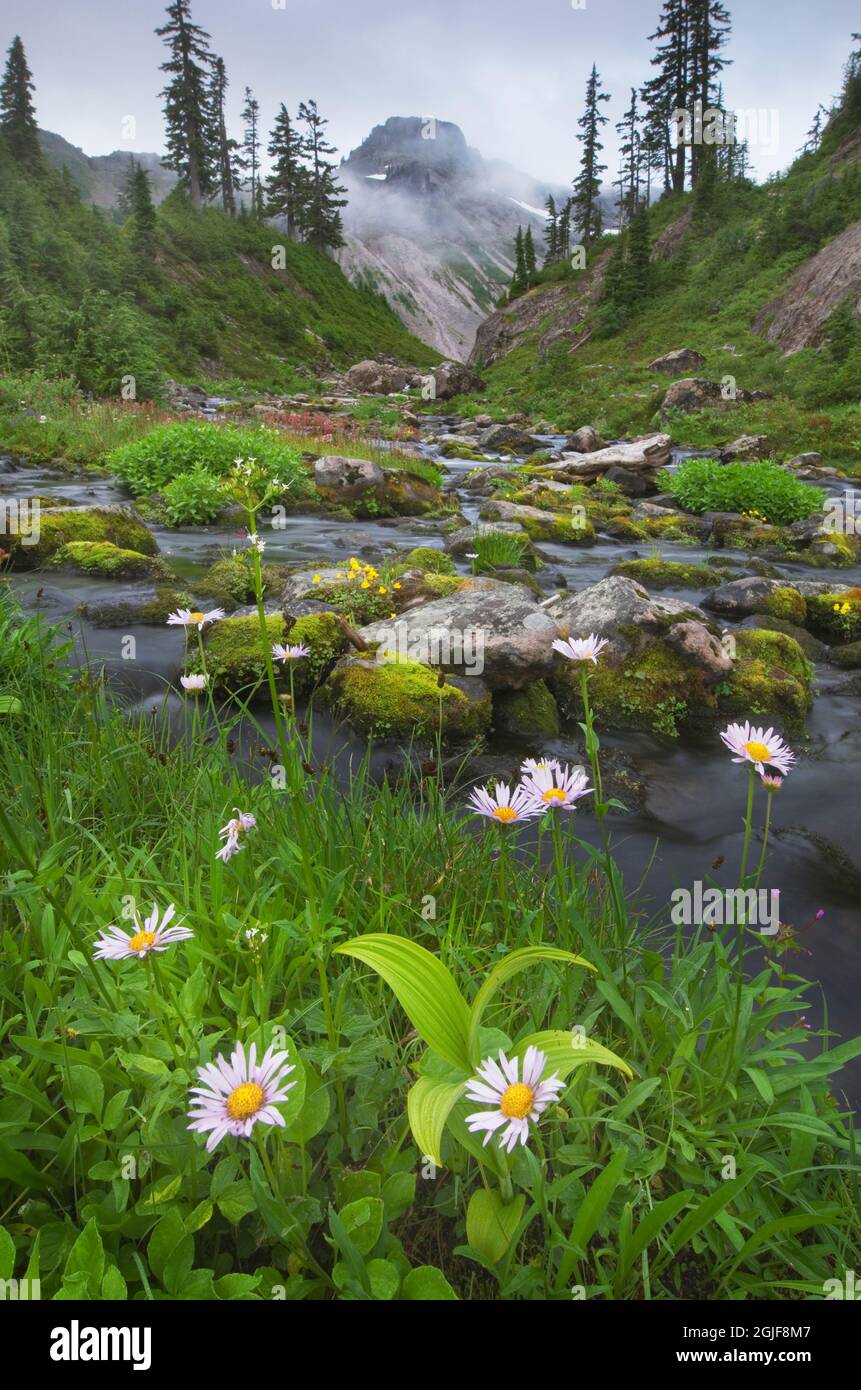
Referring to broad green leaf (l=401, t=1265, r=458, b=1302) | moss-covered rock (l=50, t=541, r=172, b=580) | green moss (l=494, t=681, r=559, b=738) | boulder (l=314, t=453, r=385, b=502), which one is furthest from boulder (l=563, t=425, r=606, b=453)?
broad green leaf (l=401, t=1265, r=458, b=1302)

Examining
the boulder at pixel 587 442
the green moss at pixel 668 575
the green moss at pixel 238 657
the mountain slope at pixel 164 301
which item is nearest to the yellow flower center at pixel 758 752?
the green moss at pixel 238 657

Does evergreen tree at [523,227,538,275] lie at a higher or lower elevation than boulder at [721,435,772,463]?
higher

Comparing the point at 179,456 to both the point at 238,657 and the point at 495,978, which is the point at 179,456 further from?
the point at 495,978

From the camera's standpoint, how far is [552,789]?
68.2 inches

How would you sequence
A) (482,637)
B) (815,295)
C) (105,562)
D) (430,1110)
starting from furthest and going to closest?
(815,295)
(105,562)
(482,637)
(430,1110)

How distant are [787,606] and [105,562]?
685cm

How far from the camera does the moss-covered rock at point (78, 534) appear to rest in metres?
7.68

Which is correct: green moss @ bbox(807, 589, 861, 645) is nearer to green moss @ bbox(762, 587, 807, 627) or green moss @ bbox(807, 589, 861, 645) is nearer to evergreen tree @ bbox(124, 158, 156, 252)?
green moss @ bbox(762, 587, 807, 627)

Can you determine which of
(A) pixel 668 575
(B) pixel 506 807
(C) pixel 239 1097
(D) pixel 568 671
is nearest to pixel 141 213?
(A) pixel 668 575

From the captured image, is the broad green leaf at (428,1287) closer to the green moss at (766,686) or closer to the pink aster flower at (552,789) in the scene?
the pink aster flower at (552,789)

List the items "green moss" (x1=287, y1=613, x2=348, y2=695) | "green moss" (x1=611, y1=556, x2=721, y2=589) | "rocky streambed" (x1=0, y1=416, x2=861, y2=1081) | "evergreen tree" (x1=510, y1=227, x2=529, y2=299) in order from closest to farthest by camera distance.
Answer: "rocky streambed" (x1=0, y1=416, x2=861, y2=1081) → "green moss" (x1=287, y1=613, x2=348, y2=695) → "green moss" (x1=611, y1=556, x2=721, y2=589) → "evergreen tree" (x1=510, y1=227, x2=529, y2=299)

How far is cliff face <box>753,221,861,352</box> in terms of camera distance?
2517 cm

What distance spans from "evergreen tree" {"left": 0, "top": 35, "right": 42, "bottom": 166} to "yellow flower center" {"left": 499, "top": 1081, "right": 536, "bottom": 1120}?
191 feet
